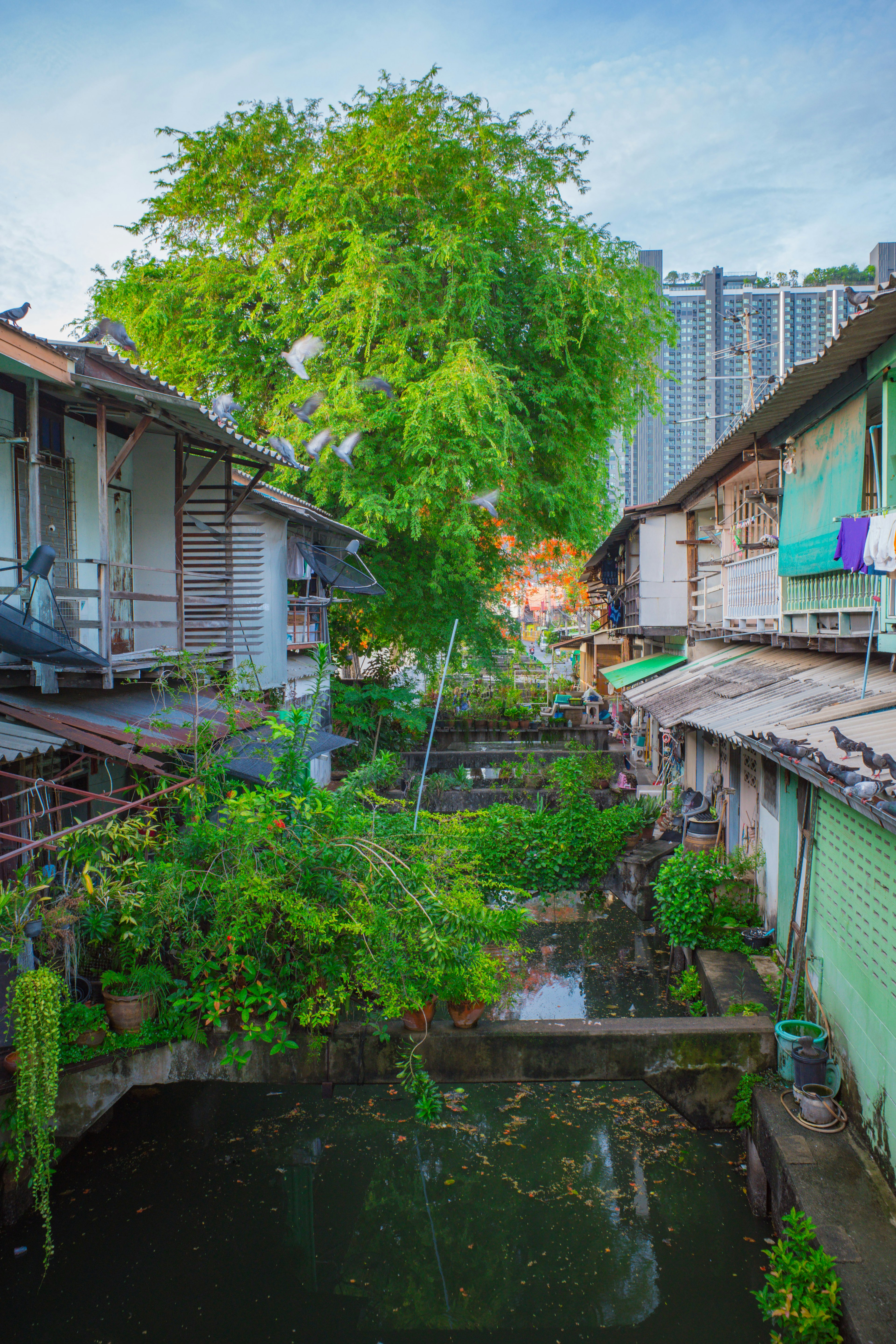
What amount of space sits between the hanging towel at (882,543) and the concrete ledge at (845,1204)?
4.31m

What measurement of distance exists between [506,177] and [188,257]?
7050 millimetres

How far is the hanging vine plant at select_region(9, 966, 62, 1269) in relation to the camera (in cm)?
496

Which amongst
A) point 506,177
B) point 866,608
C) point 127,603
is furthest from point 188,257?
point 866,608

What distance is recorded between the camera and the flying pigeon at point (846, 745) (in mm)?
5551

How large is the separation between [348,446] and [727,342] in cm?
2345

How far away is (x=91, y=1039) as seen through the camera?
651cm

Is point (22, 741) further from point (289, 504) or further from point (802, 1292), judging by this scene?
point (289, 504)

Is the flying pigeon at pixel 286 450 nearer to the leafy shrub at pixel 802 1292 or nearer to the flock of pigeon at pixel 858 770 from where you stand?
the flock of pigeon at pixel 858 770

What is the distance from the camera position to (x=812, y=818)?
25.4 feet

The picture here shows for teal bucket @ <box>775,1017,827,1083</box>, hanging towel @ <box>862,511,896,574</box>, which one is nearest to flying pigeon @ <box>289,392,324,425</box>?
hanging towel @ <box>862,511,896,574</box>

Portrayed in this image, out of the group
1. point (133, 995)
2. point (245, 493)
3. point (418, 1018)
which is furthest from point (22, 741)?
point (245, 493)

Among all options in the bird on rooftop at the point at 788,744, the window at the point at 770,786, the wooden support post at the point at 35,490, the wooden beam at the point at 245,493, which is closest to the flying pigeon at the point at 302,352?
the wooden beam at the point at 245,493

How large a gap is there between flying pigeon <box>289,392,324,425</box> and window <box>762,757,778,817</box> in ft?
25.9

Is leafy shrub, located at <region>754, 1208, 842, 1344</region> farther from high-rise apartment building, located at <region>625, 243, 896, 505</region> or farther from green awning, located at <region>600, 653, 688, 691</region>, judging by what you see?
green awning, located at <region>600, 653, 688, 691</region>
